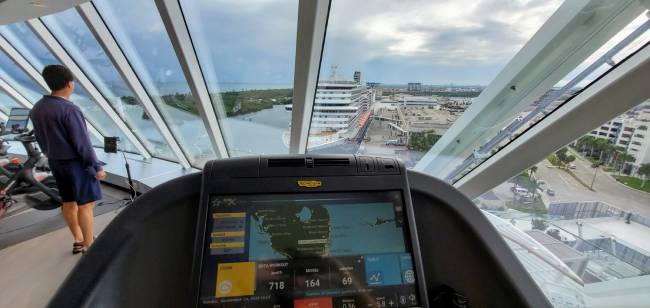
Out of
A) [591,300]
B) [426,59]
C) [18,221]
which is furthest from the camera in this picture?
A: [18,221]

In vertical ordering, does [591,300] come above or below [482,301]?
below

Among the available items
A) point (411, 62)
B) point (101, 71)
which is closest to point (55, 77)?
point (101, 71)

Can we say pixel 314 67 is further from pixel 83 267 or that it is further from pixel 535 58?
pixel 83 267

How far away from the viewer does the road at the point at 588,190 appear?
1708 mm

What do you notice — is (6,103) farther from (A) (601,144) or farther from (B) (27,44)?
(A) (601,144)

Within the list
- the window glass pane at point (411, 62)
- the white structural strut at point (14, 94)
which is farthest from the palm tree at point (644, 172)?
the white structural strut at point (14, 94)

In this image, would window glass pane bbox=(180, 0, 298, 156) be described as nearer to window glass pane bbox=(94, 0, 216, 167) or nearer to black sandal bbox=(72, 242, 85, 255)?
window glass pane bbox=(94, 0, 216, 167)

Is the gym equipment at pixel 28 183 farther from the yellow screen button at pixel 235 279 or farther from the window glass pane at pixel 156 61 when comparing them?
the yellow screen button at pixel 235 279

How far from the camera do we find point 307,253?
0.65 metres

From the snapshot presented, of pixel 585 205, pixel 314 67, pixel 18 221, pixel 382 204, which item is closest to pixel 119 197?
pixel 18 221

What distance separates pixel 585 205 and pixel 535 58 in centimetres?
103

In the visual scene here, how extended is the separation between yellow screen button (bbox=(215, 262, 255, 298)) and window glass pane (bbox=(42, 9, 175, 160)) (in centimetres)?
414

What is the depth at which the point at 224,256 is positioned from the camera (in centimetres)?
63

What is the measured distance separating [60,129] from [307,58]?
1.97 meters
